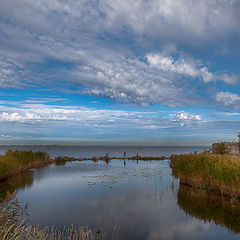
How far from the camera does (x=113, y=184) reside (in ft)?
78.7

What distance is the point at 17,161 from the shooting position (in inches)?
1171

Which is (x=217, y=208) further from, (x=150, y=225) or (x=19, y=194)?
(x=19, y=194)

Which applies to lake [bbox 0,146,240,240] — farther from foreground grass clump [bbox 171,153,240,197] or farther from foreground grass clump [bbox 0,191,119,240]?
foreground grass clump [bbox 0,191,119,240]

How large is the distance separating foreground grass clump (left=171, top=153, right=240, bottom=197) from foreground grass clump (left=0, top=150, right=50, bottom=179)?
1766 cm

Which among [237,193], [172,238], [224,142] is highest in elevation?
[224,142]

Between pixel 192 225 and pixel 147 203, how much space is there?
4510 millimetres

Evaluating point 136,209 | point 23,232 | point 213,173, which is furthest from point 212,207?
point 23,232

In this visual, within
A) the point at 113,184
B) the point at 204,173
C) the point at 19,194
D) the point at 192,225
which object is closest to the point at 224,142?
the point at 204,173

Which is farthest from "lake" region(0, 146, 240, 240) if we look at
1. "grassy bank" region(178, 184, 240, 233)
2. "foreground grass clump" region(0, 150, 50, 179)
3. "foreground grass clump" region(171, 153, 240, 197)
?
"foreground grass clump" region(0, 150, 50, 179)

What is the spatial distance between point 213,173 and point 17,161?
2236 cm

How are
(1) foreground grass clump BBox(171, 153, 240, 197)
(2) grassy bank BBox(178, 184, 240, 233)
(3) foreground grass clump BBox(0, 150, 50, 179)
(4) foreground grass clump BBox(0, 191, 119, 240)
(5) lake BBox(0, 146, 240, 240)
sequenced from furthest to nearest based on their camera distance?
(3) foreground grass clump BBox(0, 150, 50, 179), (1) foreground grass clump BBox(171, 153, 240, 197), (2) grassy bank BBox(178, 184, 240, 233), (5) lake BBox(0, 146, 240, 240), (4) foreground grass clump BBox(0, 191, 119, 240)

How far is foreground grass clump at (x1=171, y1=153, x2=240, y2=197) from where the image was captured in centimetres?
1711

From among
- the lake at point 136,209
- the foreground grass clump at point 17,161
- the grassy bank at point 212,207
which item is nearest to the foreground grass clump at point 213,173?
the grassy bank at point 212,207

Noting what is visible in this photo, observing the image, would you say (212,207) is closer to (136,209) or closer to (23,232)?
(136,209)
